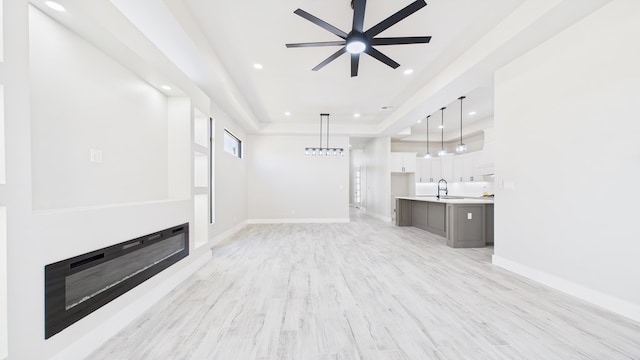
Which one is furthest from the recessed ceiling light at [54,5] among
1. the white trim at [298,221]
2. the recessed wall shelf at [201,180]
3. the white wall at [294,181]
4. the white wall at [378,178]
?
the white wall at [378,178]

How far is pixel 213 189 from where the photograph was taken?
4.77 m

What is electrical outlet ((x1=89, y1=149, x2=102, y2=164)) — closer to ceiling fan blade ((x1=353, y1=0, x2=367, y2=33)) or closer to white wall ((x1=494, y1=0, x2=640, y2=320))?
ceiling fan blade ((x1=353, y1=0, x2=367, y2=33))

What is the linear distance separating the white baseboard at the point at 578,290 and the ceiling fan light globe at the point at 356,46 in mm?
3361

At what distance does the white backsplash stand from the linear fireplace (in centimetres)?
832

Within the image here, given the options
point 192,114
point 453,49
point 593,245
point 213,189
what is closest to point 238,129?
point 213,189

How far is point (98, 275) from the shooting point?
1.88 metres

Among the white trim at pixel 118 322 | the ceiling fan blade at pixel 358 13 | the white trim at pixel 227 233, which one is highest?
the ceiling fan blade at pixel 358 13

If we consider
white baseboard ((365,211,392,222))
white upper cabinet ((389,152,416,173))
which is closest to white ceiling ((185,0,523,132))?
white upper cabinet ((389,152,416,173))

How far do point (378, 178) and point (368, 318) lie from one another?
7.15 metres

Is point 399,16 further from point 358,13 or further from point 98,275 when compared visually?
point 98,275

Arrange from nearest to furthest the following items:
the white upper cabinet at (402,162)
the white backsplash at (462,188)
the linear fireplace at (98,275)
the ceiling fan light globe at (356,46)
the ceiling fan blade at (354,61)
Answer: the linear fireplace at (98,275), the ceiling fan light globe at (356,46), the ceiling fan blade at (354,61), the white backsplash at (462,188), the white upper cabinet at (402,162)

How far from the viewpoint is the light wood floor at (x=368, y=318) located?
1.68 metres

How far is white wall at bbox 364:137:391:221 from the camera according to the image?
811cm

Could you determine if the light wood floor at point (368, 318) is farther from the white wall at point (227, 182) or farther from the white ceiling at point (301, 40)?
the white ceiling at point (301, 40)
